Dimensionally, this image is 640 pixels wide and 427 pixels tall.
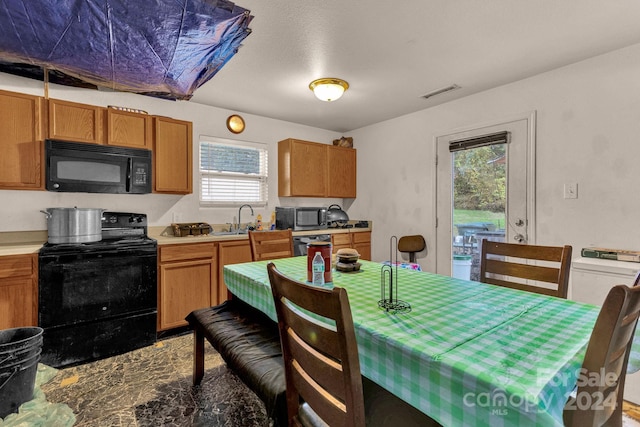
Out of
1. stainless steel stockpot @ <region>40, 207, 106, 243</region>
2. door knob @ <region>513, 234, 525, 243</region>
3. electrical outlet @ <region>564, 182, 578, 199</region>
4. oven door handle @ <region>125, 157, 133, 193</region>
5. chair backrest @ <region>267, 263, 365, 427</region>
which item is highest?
oven door handle @ <region>125, 157, 133, 193</region>

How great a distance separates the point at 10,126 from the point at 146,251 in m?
1.41

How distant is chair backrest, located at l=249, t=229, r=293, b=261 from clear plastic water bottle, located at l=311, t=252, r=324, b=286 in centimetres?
96

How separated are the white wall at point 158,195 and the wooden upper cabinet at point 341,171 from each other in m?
0.40

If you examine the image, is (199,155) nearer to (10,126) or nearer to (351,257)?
(10,126)

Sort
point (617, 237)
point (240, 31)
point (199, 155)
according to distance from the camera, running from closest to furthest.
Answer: point (240, 31) → point (617, 237) → point (199, 155)

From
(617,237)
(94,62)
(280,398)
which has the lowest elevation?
(280,398)

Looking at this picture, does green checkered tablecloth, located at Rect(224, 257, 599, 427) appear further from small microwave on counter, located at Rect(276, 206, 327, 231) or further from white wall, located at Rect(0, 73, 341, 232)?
white wall, located at Rect(0, 73, 341, 232)

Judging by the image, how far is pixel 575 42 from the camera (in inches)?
87.0

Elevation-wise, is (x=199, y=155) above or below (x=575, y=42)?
below

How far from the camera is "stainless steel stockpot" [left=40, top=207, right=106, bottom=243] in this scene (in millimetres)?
2475

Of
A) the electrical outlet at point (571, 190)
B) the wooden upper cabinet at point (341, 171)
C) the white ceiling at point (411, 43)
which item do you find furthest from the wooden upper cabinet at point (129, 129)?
the electrical outlet at point (571, 190)

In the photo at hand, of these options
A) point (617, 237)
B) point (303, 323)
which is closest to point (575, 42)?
point (617, 237)

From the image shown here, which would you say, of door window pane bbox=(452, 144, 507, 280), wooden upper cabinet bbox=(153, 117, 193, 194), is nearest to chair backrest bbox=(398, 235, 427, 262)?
door window pane bbox=(452, 144, 507, 280)

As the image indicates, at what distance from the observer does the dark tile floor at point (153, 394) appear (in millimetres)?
1740
